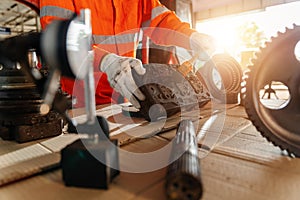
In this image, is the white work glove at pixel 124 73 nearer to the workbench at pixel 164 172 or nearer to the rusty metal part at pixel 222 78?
the workbench at pixel 164 172

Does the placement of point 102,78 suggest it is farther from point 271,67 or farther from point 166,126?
point 271,67

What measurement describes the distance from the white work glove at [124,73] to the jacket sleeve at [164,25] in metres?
0.63

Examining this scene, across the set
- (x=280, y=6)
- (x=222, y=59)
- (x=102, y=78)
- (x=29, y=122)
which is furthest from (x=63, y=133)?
(x=280, y=6)

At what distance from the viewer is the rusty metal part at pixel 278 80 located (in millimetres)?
463

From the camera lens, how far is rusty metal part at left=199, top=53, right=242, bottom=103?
1139 mm

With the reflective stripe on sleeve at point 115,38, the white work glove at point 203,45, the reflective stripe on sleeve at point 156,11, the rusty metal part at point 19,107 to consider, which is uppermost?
the reflective stripe on sleeve at point 156,11

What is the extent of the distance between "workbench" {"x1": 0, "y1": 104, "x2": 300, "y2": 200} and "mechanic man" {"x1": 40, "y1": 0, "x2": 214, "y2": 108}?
379 millimetres

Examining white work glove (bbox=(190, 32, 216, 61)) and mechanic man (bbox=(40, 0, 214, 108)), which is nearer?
mechanic man (bbox=(40, 0, 214, 108))

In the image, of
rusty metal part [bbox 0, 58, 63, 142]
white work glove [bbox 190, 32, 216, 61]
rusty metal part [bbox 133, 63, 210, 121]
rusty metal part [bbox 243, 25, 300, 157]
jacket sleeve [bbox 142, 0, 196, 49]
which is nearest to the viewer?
rusty metal part [bbox 243, 25, 300, 157]

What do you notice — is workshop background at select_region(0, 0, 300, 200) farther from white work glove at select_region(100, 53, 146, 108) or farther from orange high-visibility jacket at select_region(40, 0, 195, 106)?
orange high-visibility jacket at select_region(40, 0, 195, 106)

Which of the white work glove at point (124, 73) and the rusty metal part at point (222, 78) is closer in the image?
the white work glove at point (124, 73)

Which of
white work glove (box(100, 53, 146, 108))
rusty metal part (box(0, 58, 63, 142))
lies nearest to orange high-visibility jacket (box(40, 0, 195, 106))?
white work glove (box(100, 53, 146, 108))

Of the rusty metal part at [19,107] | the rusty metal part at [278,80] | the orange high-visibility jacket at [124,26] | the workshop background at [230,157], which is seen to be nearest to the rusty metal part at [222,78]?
the orange high-visibility jacket at [124,26]

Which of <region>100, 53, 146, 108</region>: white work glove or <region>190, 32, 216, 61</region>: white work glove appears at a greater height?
<region>190, 32, 216, 61</region>: white work glove
